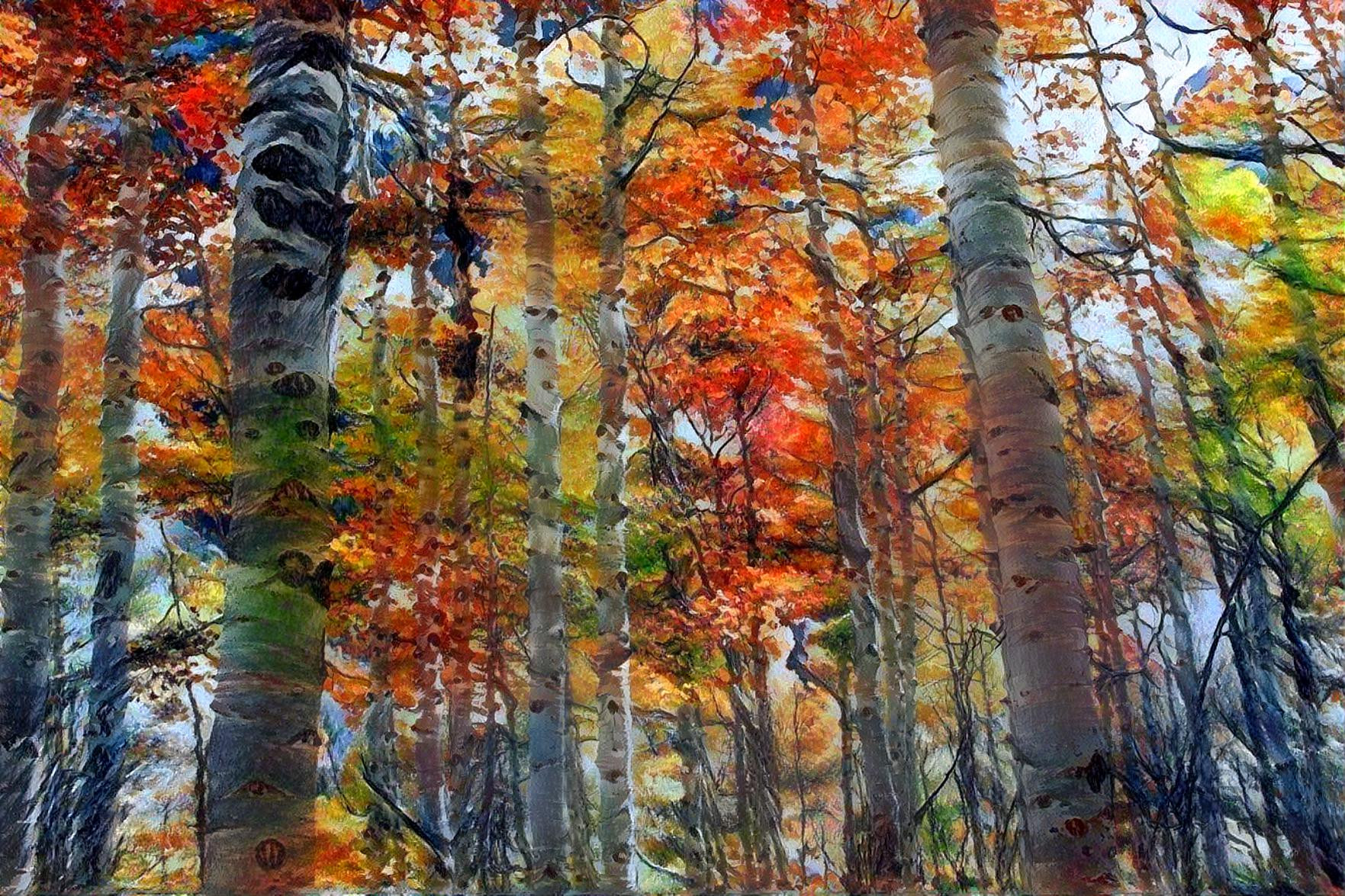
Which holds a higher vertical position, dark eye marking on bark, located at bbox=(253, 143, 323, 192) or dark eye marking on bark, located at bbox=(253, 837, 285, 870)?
dark eye marking on bark, located at bbox=(253, 143, 323, 192)

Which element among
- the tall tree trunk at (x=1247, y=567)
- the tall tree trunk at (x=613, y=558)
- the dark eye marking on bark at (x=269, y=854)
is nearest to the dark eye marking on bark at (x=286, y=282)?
the dark eye marking on bark at (x=269, y=854)

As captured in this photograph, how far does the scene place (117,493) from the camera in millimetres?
5742

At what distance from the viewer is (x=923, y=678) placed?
13.5 metres

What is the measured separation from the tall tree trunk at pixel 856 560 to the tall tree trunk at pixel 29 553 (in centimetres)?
482

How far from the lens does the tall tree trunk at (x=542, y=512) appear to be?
15.4ft

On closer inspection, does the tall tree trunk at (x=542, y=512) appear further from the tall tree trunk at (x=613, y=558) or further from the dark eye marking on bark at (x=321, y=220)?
the dark eye marking on bark at (x=321, y=220)

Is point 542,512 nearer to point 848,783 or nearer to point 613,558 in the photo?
point 613,558

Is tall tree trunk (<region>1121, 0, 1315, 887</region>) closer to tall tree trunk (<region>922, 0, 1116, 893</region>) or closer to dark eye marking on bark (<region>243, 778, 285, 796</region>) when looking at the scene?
tall tree trunk (<region>922, 0, 1116, 893</region>)

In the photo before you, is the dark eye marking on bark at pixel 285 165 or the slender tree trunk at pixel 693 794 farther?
the slender tree trunk at pixel 693 794

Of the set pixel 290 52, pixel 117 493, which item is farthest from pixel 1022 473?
pixel 117 493

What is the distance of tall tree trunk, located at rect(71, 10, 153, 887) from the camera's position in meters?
5.73

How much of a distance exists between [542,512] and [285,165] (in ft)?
10.9

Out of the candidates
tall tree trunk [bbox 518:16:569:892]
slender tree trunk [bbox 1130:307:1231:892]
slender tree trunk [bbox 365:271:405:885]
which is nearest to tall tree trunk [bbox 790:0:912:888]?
slender tree trunk [bbox 1130:307:1231:892]

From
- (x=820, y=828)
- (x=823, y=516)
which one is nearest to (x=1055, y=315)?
(x=823, y=516)
